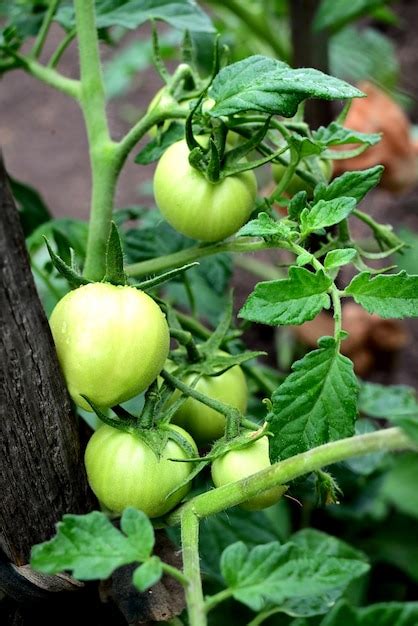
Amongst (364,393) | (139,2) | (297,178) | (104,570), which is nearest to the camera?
(104,570)

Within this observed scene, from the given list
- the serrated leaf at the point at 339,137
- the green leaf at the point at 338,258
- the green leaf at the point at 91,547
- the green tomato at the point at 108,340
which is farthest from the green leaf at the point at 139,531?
the serrated leaf at the point at 339,137

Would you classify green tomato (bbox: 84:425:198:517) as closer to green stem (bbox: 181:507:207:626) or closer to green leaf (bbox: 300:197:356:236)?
green stem (bbox: 181:507:207:626)

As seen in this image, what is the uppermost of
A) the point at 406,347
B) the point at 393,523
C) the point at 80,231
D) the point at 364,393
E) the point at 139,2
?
the point at 139,2

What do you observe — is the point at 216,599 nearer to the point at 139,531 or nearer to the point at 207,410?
the point at 139,531

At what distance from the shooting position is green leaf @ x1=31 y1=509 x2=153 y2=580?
1.46 ft

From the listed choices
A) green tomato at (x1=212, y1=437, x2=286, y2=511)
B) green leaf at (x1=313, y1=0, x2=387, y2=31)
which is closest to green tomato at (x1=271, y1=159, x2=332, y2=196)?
green tomato at (x1=212, y1=437, x2=286, y2=511)

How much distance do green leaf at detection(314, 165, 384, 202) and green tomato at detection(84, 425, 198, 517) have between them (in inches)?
8.0

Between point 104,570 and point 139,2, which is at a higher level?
point 139,2

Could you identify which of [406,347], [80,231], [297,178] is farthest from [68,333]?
[406,347]

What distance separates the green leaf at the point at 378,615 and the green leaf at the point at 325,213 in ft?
0.80

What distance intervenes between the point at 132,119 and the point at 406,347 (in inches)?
56.9

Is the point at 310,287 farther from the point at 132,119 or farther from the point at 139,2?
the point at 132,119

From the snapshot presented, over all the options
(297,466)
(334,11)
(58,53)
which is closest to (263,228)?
(297,466)

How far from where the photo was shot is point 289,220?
592mm
